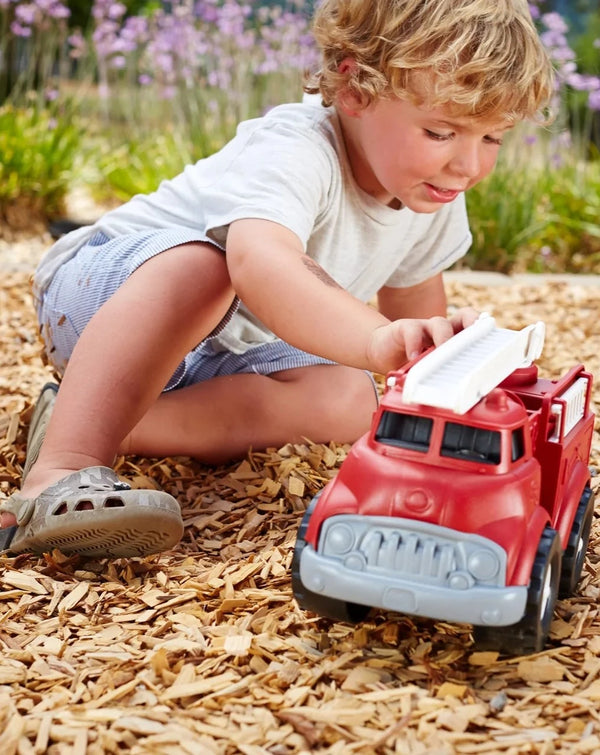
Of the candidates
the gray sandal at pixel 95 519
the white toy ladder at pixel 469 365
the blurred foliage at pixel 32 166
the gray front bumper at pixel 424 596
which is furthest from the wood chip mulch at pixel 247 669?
the blurred foliage at pixel 32 166

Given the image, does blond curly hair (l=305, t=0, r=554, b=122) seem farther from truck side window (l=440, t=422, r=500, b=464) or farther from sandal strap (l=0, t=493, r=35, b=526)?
sandal strap (l=0, t=493, r=35, b=526)

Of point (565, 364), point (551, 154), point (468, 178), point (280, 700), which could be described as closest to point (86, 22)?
point (551, 154)

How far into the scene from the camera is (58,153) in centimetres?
583

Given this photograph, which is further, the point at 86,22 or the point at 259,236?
the point at 86,22

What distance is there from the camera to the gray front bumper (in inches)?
50.1

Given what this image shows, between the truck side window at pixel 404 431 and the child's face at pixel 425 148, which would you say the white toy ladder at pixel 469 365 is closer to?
the truck side window at pixel 404 431

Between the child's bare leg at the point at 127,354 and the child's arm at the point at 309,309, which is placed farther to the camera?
the child's bare leg at the point at 127,354

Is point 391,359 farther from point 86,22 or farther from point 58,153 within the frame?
point 86,22

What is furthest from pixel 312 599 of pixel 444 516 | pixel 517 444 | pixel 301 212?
pixel 301 212

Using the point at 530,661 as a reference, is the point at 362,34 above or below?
above

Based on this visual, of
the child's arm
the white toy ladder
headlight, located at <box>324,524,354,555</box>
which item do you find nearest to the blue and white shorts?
the child's arm

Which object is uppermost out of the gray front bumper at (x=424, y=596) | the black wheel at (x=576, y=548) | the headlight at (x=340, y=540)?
the headlight at (x=340, y=540)

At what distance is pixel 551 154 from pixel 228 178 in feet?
15.1

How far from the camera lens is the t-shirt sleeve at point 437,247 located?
262cm
